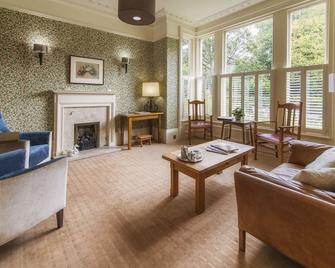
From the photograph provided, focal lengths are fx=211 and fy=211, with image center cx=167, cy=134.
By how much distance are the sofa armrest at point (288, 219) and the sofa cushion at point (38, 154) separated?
2.65m

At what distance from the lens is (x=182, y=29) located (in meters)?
5.52

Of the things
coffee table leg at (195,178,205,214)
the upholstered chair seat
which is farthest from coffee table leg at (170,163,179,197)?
the upholstered chair seat

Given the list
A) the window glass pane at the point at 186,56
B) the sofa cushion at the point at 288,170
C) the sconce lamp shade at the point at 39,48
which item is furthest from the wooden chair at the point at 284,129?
the sconce lamp shade at the point at 39,48

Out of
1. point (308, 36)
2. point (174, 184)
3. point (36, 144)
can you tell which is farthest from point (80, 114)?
point (308, 36)

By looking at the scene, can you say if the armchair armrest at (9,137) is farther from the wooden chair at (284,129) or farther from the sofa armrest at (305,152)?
the wooden chair at (284,129)

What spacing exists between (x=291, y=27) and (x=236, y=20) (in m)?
1.26

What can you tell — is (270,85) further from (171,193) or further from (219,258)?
(219,258)

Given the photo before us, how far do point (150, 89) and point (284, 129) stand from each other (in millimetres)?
3180

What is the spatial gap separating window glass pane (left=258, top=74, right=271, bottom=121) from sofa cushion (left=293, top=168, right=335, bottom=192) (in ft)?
11.0

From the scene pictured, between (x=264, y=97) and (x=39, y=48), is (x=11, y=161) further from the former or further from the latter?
(x=264, y=97)

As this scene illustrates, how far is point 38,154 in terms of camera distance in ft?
9.57

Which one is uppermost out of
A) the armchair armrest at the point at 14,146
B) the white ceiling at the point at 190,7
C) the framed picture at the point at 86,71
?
the white ceiling at the point at 190,7

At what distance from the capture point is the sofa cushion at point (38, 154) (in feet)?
9.25

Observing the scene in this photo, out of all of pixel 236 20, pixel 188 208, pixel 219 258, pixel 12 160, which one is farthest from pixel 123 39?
pixel 219 258
